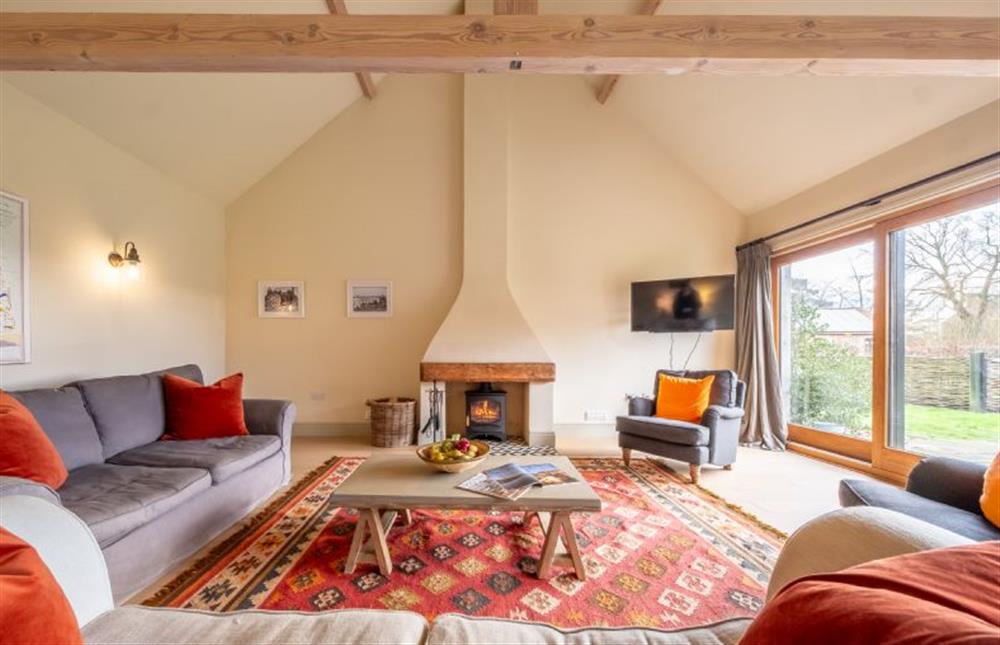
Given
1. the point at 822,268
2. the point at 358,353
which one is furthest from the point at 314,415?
the point at 822,268

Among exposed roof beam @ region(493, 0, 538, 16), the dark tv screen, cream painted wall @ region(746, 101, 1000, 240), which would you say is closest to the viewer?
cream painted wall @ region(746, 101, 1000, 240)

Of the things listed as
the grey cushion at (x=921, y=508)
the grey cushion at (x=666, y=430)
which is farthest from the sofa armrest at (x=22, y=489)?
the grey cushion at (x=666, y=430)

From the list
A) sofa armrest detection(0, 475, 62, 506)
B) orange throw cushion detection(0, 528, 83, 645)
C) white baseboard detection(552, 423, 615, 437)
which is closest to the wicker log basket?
white baseboard detection(552, 423, 615, 437)

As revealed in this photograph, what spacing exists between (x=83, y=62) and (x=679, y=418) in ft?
14.3

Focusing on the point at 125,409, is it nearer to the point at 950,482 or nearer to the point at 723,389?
the point at 950,482

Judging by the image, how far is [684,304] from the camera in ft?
12.8

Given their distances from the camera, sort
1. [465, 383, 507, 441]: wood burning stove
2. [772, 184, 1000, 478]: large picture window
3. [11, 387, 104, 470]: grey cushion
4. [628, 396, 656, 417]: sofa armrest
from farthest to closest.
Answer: [465, 383, 507, 441]: wood burning stove, [628, 396, 656, 417]: sofa armrest, [772, 184, 1000, 478]: large picture window, [11, 387, 104, 470]: grey cushion

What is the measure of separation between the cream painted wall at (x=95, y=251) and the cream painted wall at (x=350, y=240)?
21.1 inches

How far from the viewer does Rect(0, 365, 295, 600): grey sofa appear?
1.60 meters

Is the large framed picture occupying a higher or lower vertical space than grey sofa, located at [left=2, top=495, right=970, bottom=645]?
higher

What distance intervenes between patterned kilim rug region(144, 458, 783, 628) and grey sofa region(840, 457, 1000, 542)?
586mm

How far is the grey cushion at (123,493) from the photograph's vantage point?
153cm

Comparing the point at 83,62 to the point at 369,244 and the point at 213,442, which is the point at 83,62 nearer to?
the point at 213,442

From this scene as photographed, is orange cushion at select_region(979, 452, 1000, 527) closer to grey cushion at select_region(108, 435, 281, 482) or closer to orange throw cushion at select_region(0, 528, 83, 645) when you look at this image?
orange throw cushion at select_region(0, 528, 83, 645)
